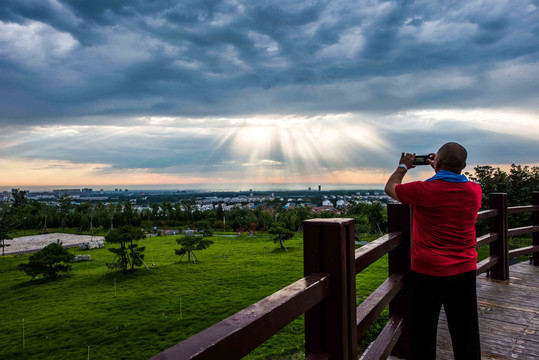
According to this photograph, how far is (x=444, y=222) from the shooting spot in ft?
5.68

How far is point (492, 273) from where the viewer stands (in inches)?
160

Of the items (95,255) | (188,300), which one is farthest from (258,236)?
(188,300)

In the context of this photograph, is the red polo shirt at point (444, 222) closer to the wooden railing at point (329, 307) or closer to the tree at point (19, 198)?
the wooden railing at point (329, 307)

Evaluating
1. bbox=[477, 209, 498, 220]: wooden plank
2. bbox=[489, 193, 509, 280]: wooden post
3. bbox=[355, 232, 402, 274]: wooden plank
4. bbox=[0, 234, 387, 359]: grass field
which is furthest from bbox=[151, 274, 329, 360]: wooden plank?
bbox=[0, 234, 387, 359]: grass field

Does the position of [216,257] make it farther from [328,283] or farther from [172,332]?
[328,283]

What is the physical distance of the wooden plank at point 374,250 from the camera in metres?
1.49

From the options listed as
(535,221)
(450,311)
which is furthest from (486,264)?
(450,311)

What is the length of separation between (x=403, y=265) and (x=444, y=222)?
0.55 metres

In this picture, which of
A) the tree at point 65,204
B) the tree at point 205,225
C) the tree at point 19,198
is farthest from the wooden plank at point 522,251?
the tree at point 19,198

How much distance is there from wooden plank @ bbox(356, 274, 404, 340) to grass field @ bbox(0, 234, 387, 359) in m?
3.97

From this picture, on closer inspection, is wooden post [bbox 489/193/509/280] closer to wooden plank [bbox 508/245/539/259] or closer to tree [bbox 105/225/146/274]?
wooden plank [bbox 508/245/539/259]

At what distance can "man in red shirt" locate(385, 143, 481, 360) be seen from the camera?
1.72m

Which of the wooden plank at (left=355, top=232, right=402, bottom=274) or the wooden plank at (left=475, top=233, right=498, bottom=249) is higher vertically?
the wooden plank at (left=355, top=232, right=402, bottom=274)

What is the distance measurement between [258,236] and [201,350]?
27.6 meters
